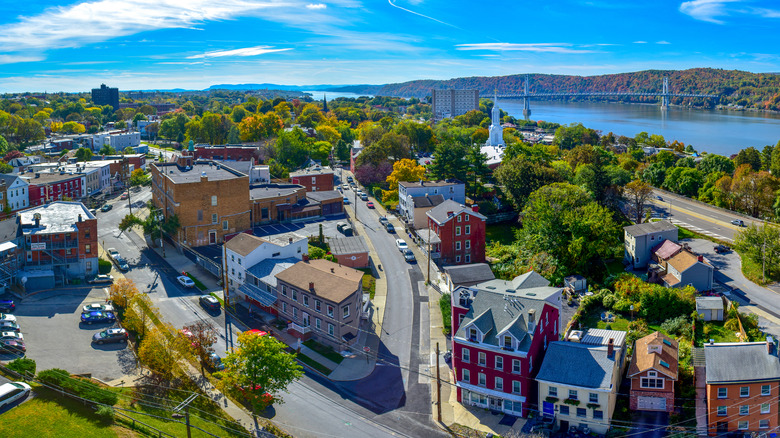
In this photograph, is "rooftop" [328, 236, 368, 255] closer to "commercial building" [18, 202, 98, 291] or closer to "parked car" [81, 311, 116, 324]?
"parked car" [81, 311, 116, 324]

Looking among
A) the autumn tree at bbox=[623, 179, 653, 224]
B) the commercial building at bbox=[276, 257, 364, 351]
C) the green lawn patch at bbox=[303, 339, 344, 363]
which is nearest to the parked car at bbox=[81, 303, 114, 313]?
the commercial building at bbox=[276, 257, 364, 351]

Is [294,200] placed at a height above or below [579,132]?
below

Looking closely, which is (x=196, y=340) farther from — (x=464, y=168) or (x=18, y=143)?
(x=18, y=143)

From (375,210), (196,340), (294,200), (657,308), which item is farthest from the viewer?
(375,210)

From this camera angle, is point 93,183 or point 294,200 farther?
point 93,183

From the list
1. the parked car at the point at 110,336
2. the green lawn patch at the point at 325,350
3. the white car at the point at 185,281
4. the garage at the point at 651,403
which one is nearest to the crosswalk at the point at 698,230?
the garage at the point at 651,403

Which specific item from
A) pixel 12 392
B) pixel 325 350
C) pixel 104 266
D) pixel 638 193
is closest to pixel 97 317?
pixel 104 266

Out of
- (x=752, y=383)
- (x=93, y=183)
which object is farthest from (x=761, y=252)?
(x=93, y=183)
